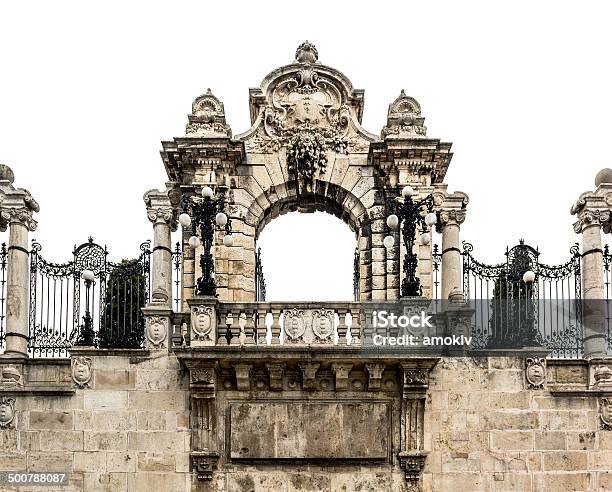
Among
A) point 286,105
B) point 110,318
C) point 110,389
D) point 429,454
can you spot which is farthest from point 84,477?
point 286,105

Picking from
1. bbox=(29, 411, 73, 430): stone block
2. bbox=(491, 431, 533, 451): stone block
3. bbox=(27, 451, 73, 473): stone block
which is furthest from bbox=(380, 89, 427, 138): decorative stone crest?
bbox=(27, 451, 73, 473): stone block

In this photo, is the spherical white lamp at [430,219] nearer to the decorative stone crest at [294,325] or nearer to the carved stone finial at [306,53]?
the decorative stone crest at [294,325]

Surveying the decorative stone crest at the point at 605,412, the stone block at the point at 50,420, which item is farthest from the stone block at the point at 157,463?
the decorative stone crest at the point at 605,412

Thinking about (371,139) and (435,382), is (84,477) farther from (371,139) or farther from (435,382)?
(371,139)

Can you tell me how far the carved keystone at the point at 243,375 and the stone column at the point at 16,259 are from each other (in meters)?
4.00

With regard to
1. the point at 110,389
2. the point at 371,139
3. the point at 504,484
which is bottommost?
the point at 504,484

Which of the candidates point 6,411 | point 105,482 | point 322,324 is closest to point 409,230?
point 322,324

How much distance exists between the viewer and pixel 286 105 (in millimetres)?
25781

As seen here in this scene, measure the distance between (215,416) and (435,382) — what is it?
392 cm

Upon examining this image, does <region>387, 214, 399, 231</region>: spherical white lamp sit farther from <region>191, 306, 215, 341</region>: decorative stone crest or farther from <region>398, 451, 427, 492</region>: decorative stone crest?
<region>398, 451, 427, 492</region>: decorative stone crest

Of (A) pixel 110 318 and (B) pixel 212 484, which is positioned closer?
(B) pixel 212 484

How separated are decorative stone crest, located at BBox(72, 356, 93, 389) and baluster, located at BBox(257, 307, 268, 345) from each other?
3042 mm

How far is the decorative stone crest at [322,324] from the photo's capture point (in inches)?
932

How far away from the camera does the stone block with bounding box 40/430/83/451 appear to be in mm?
23672
